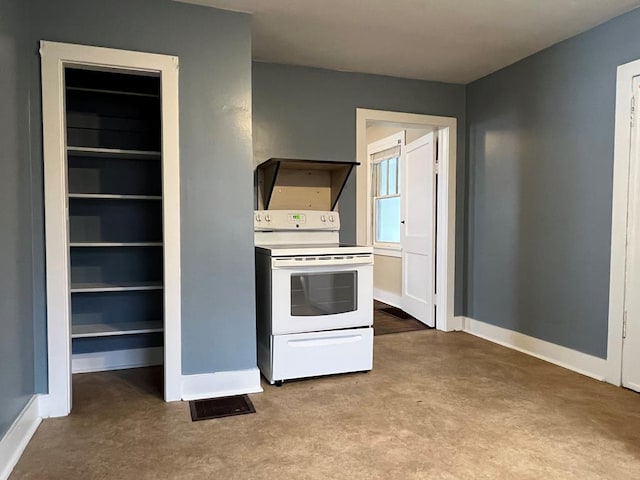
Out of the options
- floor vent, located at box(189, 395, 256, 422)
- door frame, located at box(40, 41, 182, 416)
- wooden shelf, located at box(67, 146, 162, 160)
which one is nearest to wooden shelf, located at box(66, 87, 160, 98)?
wooden shelf, located at box(67, 146, 162, 160)

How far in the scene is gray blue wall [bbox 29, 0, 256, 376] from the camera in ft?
8.18

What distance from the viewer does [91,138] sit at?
3123mm

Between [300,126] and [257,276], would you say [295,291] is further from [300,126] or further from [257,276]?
[300,126]

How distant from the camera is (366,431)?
86.2 inches

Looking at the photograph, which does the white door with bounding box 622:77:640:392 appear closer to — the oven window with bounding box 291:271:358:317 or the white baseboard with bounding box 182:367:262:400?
the oven window with bounding box 291:271:358:317

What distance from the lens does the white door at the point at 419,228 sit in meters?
4.35

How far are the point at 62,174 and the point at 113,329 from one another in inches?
44.1

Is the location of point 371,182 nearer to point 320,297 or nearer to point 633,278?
point 320,297

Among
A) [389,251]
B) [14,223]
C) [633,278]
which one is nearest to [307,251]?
[14,223]

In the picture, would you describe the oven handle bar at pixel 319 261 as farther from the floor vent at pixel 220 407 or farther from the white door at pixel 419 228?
the white door at pixel 419 228

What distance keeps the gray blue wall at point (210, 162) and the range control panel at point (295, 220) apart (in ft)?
1.80

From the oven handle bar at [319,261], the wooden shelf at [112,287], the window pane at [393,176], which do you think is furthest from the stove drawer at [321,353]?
the window pane at [393,176]

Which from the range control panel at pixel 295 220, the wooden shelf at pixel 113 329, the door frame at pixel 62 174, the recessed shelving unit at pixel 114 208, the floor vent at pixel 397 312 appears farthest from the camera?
the floor vent at pixel 397 312

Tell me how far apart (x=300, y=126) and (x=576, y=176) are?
2098mm
